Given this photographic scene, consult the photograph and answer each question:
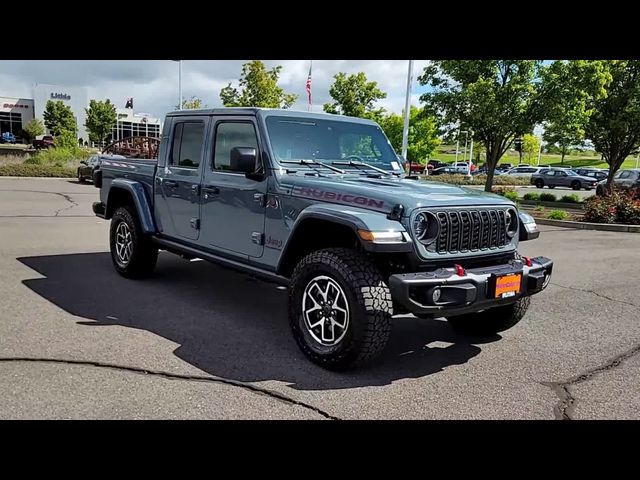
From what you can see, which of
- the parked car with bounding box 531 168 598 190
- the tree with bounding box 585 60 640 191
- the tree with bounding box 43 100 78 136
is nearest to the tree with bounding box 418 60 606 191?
the tree with bounding box 585 60 640 191

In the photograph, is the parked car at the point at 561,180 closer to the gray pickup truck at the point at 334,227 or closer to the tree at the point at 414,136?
the tree at the point at 414,136

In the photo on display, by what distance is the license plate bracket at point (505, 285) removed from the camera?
13.0ft

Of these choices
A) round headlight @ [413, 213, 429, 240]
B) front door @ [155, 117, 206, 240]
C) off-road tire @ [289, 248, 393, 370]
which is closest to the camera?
off-road tire @ [289, 248, 393, 370]

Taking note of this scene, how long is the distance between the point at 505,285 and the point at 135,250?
429cm

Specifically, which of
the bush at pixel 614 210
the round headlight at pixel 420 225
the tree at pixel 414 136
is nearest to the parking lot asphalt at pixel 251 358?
the round headlight at pixel 420 225

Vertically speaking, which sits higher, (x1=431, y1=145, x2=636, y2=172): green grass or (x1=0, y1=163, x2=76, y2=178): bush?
(x1=431, y1=145, x2=636, y2=172): green grass

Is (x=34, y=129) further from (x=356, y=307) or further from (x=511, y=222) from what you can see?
(x=356, y=307)

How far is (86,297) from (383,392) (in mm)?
3609

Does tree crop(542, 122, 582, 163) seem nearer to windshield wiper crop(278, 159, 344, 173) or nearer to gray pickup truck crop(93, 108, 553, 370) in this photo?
gray pickup truck crop(93, 108, 553, 370)

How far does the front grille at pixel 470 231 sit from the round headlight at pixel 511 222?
0.06 meters

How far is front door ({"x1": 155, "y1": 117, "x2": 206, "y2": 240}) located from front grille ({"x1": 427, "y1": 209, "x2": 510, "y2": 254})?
269cm

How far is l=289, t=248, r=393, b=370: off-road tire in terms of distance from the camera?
3.77 m
